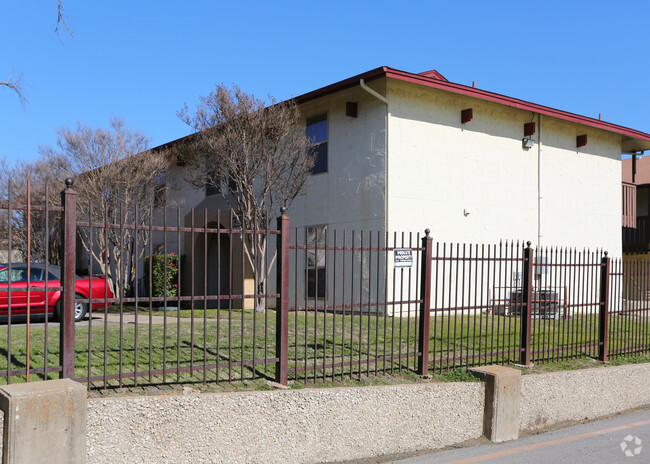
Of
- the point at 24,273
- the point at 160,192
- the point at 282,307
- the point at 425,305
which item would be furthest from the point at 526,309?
the point at 160,192

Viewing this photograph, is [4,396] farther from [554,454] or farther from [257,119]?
[257,119]

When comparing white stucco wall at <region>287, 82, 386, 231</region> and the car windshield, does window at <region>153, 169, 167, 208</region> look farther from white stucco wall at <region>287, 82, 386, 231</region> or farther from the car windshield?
the car windshield

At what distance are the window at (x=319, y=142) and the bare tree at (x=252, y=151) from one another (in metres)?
0.66

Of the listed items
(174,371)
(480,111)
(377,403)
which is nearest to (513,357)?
(377,403)

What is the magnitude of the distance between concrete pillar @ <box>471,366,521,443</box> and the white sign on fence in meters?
1.56

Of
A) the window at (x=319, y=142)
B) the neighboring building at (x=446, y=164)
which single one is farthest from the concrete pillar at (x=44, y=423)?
the window at (x=319, y=142)

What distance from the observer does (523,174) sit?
53.9 feet

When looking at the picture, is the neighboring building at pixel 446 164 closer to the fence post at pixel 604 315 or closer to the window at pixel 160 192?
the window at pixel 160 192

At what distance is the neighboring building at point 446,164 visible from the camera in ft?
45.1

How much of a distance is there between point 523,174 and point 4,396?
1441 cm

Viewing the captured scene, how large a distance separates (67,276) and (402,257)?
138 inches

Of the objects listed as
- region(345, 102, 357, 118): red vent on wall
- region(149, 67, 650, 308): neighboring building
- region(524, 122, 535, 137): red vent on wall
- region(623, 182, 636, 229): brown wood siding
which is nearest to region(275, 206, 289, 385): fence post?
region(149, 67, 650, 308): neighboring building

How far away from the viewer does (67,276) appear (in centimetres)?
502

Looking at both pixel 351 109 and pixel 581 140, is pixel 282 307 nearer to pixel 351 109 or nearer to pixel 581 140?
pixel 351 109
